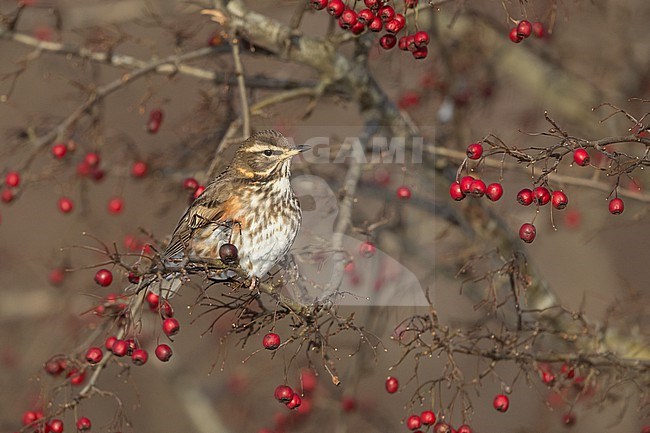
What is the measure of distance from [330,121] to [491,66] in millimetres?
2237

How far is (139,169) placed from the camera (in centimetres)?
544

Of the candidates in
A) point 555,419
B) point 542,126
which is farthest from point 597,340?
point 542,126

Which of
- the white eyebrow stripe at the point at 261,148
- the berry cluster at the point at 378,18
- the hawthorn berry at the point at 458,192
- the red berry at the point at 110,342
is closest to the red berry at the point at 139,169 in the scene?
the white eyebrow stripe at the point at 261,148

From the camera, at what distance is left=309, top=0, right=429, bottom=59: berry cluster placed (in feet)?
13.5

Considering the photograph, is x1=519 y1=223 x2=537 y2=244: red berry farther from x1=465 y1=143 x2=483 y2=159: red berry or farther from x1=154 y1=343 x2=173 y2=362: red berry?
x1=154 y1=343 x2=173 y2=362: red berry

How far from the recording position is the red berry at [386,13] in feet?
13.5

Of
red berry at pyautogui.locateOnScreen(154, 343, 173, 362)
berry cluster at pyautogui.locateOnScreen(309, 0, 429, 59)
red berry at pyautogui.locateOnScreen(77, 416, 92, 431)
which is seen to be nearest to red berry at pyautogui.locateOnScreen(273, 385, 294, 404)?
red berry at pyautogui.locateOnScreen(154, 343, 173, 362)

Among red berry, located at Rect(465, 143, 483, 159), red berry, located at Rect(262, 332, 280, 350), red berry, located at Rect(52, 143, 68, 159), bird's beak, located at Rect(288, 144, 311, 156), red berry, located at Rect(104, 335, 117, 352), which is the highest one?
red berry, located at Rect(465, 143, 483, 159)

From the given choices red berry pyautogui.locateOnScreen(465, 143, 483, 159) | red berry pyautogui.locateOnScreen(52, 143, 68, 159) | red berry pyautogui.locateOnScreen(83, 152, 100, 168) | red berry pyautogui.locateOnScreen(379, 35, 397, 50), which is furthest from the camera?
red berry pyautogui.locateOnScreen(83, 152, 100, 168)

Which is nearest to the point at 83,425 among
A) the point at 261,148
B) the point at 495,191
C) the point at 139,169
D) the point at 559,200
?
the point at 261,148

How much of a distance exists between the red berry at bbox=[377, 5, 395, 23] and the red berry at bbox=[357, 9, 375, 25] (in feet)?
0.13

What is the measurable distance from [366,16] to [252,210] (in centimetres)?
120

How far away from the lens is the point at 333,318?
3.59 m

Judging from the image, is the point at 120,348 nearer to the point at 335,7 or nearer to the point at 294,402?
the point at 294,402
